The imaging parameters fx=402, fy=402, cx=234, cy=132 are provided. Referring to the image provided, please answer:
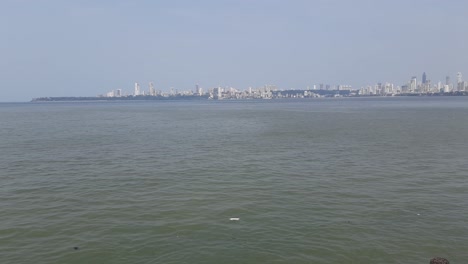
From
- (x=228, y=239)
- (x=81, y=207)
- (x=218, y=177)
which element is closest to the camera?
(x=228, y=239)

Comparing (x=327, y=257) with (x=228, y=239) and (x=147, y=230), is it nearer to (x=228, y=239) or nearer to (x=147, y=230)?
(x=228, y=239)

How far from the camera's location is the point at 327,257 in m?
11.7

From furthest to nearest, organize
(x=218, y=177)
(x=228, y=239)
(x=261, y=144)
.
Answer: (x=261, y=144) < (x=218, y=177) < (x=228, y=239)

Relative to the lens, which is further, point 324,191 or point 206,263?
point 324,191

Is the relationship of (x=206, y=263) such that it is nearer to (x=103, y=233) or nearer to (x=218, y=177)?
(x=103, y=233)

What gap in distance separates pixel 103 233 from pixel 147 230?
146 cm

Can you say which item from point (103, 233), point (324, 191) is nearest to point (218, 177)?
point (324, 191)

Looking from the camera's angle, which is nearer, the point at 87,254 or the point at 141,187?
the point at 87,254

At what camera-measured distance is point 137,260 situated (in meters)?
11.4

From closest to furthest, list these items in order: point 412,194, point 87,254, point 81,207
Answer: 1. point 87,254
2. point 81,207
3. point 412,194

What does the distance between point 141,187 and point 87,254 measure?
8.34 metres

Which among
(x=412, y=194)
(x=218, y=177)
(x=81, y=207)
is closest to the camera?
(x=81, y=207)

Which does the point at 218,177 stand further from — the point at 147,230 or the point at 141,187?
the point at 147,230

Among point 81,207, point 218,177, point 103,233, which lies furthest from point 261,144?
point 103,233
